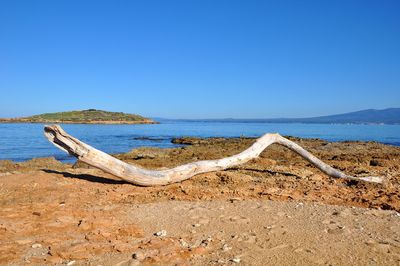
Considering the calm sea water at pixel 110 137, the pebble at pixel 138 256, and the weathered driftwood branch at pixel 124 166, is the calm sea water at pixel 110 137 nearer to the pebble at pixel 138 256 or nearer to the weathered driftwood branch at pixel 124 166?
the weathered driftwood branch at pixel 124 166

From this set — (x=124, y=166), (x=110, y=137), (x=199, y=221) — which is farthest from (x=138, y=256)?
(x=110, y=137)

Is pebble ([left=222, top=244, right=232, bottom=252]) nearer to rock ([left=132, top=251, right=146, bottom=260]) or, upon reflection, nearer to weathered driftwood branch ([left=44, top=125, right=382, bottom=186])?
rock ([left=132, top=251, right=146, bottom=260])

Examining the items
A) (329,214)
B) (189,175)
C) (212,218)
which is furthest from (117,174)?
(329,214)

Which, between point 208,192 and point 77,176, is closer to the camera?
point 208,192

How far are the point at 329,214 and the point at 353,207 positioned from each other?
794 mm

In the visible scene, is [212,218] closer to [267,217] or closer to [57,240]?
[267,217]

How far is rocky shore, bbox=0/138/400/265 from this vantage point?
4203mm

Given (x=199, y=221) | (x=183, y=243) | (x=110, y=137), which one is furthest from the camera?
(x=110, y=137)

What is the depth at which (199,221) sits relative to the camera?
5555 millimetres

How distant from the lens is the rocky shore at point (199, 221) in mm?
4203

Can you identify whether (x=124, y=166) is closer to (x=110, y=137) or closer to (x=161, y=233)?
(x=161, y=233)

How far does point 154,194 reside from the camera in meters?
7.39

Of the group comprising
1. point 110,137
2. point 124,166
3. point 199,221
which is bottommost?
point 110,137

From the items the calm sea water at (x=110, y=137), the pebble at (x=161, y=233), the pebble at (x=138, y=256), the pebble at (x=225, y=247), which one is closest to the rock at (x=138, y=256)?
the pebble at (x=138, y=256)
